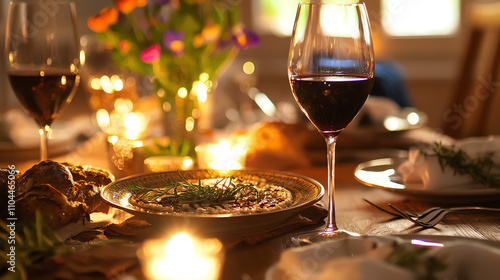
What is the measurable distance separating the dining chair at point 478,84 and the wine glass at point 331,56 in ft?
6.17

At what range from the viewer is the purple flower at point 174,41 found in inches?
56.7

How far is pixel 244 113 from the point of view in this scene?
222cm

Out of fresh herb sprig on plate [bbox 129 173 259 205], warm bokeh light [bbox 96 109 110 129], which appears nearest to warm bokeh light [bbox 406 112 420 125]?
warm bokeh light [bbox 96 109 110 129]

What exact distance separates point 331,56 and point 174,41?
788mm

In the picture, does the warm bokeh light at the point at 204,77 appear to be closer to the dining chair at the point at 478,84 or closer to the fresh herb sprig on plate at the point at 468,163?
the fresh herb sprig on plate at the point at 468,163

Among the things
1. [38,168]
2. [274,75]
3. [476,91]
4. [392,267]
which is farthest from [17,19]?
[274,75]

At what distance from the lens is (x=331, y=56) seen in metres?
0.73

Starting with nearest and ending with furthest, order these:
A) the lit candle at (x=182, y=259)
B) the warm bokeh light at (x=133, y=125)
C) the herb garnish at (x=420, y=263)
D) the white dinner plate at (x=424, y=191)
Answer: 1. the herb garnish at (x=420, y=263)
2. the lit candle at (x=182, y=259)
3. the white dinner plate at (x=424, y=191)
4. the warm bokeh light at (x=133, y=125)

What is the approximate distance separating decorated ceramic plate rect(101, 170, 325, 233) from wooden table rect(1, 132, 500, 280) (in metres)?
0.03

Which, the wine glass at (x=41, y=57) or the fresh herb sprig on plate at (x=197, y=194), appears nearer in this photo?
the fresh herb sprig on plate at (x=197, y=194)

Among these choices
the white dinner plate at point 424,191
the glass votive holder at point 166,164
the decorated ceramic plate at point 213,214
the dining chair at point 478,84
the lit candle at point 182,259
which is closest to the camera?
the lit candle at point 182,259

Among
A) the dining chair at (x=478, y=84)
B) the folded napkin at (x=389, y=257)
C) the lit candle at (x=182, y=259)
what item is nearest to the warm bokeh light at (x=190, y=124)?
the lit candle at (x=182, y=259)

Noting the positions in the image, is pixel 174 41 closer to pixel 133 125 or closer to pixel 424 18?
pixel 133 125

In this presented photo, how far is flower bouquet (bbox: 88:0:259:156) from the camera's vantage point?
1.48 m
